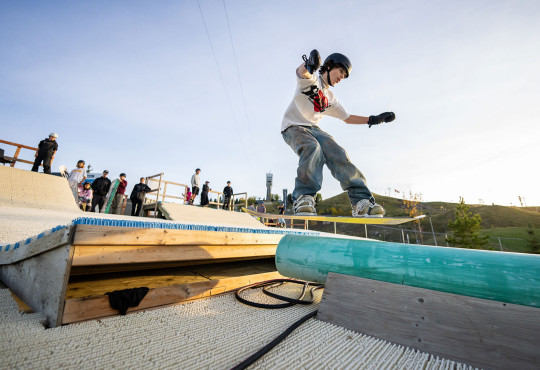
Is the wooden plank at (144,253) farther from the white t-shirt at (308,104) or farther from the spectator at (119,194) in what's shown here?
the spectator at (119,194)

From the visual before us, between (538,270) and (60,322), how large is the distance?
2057mm

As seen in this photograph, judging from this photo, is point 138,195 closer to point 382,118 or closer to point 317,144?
point 317,144

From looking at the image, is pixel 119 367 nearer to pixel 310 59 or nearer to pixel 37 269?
pixel 37 269

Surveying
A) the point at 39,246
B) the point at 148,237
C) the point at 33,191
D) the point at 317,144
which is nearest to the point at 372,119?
the point at 317,144

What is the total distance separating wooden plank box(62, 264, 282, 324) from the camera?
1083mm

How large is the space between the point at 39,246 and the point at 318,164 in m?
2.27

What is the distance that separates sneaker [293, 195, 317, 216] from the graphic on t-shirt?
106 cm

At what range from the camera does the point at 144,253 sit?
1.36 m

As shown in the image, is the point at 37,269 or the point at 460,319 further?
the point at 37,269

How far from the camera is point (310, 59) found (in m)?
2.05

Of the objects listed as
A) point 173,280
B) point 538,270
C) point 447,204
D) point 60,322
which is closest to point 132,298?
point 60,322

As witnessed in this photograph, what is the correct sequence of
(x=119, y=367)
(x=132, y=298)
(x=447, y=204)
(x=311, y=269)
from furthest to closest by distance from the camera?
1. (x=447, y=204)
2. (x=311, y=269)
3. (x=132, y=298)
4. (x=119, y=367)

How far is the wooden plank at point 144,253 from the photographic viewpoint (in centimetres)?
113

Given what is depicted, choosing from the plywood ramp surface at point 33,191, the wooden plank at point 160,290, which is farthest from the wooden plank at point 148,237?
the plywood ramp surface at point 33,191
